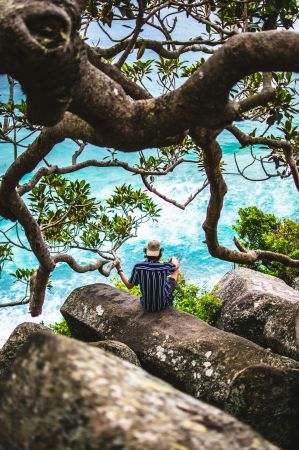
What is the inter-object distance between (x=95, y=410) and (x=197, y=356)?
388 cm

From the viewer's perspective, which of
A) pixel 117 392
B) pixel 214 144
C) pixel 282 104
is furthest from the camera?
pixel 282 104

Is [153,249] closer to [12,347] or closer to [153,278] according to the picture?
[153,278]

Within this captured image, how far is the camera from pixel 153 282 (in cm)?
642

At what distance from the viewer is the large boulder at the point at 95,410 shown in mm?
1825

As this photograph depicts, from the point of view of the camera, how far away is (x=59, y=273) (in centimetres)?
1586

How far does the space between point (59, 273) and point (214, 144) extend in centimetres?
1286

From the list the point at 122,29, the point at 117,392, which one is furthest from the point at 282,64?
the point at 122,29

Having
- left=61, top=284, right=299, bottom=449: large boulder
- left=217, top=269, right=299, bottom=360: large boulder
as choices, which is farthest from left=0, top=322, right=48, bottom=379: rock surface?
left=217, top=269, right=299, bottom=360: large boulder

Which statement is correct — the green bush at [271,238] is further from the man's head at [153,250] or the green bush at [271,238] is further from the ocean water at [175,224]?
the man's head at [153,250]

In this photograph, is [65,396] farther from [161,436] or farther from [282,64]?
[282,64]

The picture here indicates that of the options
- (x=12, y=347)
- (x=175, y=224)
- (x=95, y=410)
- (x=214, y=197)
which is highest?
(x=175, y=224)

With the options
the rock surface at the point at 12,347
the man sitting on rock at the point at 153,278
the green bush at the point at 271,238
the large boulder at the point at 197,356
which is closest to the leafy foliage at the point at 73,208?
the man sitting on rock at the point at 153,278

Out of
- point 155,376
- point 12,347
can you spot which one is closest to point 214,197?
point 155,376

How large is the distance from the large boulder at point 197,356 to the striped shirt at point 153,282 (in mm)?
166
